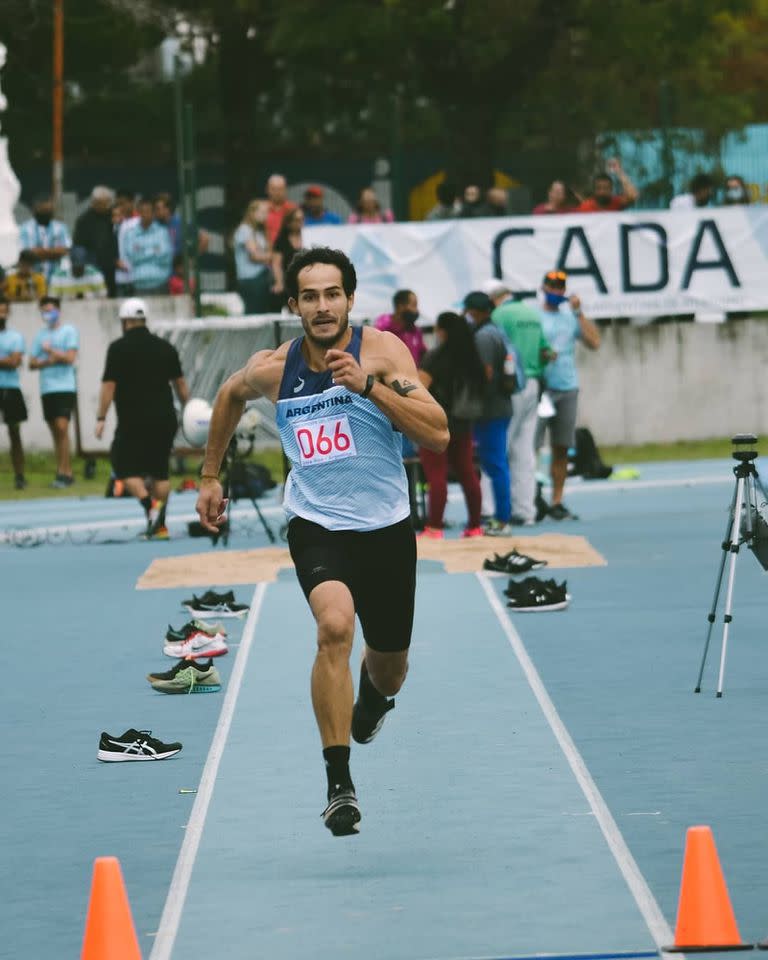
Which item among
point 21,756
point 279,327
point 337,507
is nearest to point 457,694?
point 21,756

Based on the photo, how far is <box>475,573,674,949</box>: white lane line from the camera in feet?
22.4

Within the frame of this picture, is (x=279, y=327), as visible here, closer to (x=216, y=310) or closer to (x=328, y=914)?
(x=216, y=310)

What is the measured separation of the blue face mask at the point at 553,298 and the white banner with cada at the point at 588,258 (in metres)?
6.25

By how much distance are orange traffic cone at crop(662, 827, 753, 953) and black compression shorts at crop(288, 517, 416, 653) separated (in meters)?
2.09

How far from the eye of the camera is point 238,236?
85.8ft

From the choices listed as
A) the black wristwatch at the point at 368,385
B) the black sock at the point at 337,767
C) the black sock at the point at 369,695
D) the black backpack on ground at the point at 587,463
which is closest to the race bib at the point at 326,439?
the black wristwatch at the point at 368,385

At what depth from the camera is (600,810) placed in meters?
8.49

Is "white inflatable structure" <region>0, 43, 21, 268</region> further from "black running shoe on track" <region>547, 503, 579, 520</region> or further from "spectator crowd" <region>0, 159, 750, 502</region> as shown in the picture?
"black running shoe on track" <region>547, 503, 579, 520</region>

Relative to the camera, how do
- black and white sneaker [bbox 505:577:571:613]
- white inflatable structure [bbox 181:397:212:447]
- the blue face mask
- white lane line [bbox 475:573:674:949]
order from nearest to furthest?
white lane line [bbox 475:573:674:949] → black and white sneaker [bbox 505:577:571:613] → white inflatable structure [bbox 181:397:212:447] → the blue face mask

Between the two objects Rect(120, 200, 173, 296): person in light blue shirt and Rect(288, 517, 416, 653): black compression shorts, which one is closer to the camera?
Rect(288, 517, 416, 653): black compression shorts

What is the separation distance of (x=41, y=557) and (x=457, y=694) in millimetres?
8646

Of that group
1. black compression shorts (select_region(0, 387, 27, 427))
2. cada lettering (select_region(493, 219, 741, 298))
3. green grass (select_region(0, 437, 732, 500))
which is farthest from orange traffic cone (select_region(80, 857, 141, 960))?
cada lettering (select_region(493, 219, 741, 298))

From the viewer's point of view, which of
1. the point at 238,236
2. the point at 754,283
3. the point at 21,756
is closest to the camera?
the point at 21,756

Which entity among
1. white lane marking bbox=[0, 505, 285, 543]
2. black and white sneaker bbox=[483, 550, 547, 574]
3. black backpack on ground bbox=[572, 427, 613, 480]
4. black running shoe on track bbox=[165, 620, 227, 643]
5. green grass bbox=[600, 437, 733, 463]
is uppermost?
black running shoe on track bbox=[165, 620, 227, 643]
